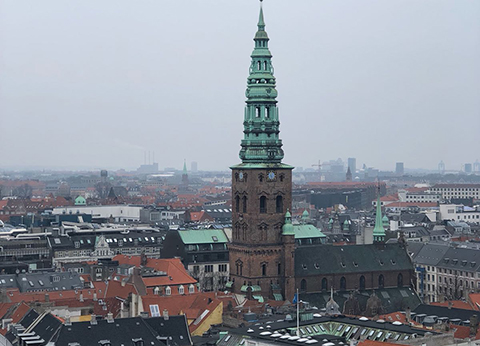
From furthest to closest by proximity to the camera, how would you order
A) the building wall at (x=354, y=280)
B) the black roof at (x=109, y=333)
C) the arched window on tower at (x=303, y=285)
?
the building wall at (x=354, y=280), the arched window on tower at (x=303, y=285), the black roof at (x=109, y=333)

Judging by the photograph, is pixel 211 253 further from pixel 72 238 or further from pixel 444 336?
pixel 444 336

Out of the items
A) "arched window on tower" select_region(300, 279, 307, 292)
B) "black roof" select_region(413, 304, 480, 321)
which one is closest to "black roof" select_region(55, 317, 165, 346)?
"black roof" select_region(413, 304, 480, 321)

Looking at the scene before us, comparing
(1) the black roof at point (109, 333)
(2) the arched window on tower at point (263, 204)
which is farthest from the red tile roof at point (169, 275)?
(1) the black roof at point (109, 333)

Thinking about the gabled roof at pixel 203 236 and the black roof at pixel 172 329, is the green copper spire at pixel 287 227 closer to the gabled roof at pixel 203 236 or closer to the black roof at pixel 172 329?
the gabled roof at pixel 203 236

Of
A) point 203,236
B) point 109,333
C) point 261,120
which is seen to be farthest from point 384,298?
point 109,333

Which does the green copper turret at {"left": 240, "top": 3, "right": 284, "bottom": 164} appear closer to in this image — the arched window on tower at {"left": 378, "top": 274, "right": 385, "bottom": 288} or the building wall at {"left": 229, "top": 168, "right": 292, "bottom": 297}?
the building wall at {"left": 229, "top": 168, "right": 292, "bottom": 297}

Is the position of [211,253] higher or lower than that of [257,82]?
lower

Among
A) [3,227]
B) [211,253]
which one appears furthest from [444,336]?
[3,227]

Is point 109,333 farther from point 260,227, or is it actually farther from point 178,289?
point 260,227
